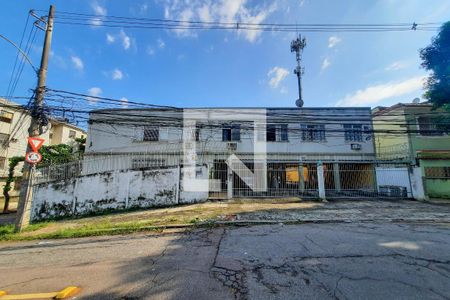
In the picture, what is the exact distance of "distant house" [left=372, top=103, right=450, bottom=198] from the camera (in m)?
13.4

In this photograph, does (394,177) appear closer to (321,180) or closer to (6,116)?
(321,180)

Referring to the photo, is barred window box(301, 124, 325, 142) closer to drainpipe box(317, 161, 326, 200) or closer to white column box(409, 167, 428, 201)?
drainpipe box(317, 161, 326, 200)

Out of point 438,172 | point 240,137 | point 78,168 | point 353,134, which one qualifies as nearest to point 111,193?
point 78,168

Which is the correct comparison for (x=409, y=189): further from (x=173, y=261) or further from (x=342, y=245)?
(x=173, y=261)

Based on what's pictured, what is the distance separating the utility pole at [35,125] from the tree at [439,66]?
1986 cm

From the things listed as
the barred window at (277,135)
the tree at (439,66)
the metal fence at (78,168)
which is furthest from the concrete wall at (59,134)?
the tree at (439,66)

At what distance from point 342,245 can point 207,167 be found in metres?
7.54

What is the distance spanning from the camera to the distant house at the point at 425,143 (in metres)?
13.4

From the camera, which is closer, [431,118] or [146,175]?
[146,175]

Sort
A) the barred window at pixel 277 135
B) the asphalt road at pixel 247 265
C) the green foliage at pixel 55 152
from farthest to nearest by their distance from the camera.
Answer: the green foliage at pixel 55 152
the barred window at pixel 277 135
the asphalt road at pixel 247 265

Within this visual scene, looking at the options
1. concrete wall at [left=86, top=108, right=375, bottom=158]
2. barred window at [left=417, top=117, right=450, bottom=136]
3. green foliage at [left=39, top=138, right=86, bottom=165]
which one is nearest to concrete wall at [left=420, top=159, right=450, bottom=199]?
barred window at [left=417, top=117, right=450, bottom=136]

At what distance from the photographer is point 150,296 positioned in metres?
2.76

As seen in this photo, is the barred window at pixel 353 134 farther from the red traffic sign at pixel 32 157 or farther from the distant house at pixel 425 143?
the red traffic sign at pixel 32 157

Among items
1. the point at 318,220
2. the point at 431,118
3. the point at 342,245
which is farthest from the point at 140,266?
the point at 431,118
